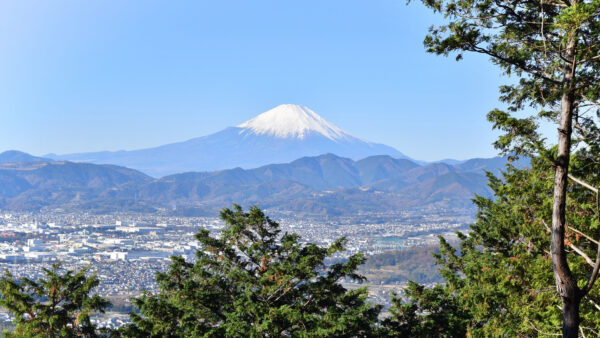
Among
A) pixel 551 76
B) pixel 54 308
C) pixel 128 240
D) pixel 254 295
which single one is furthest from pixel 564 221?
pixel 128 240

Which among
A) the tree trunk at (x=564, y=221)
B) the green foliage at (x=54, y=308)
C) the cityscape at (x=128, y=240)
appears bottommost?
the cityscape at (x=128, y=240)

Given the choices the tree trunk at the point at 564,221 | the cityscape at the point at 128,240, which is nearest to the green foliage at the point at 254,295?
the tree trunk at the point at 564,221

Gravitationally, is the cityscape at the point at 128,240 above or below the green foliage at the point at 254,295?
below

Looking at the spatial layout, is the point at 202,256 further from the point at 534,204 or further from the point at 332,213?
the point at 332,213

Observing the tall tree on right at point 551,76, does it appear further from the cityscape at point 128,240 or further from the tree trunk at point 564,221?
the cityscape at point 128,240

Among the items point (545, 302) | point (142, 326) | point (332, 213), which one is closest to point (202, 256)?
point (142, 326)

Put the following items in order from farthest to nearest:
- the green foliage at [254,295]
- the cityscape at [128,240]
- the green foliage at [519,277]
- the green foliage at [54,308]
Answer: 1. the cityscape at [128,240]
2. the green foliage at [254,295]
3. the green foliage at [54,308]
4. the green foliage at [519,277]
